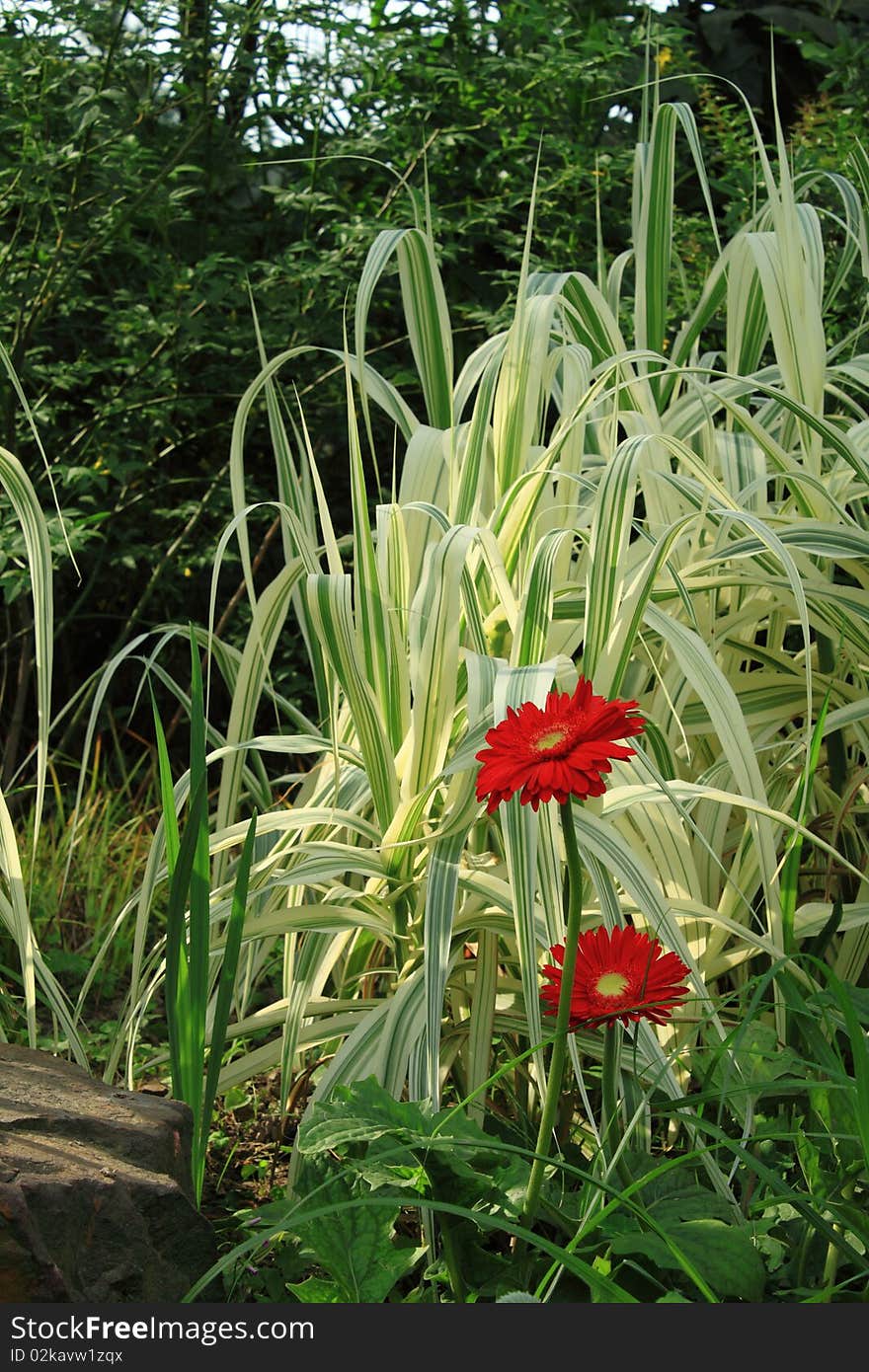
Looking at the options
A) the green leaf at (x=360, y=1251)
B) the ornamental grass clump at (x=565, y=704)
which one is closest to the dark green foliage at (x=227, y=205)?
the ornamental grass clump at (x=565, y=704)

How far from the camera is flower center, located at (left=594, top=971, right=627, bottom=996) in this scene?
93cm

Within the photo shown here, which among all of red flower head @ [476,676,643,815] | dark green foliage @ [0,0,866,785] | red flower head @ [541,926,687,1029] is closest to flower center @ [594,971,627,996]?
red flower head @ [541,926,687,1029]

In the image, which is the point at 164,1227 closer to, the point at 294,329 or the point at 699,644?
the point at 699,644

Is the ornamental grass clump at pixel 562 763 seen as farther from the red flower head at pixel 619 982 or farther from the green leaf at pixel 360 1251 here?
the green leaf at pixel 360 1251

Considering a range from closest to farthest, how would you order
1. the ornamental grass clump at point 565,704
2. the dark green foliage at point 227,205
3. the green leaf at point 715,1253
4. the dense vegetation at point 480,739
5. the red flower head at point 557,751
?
1. the red flower head at point 557,751
2. the green leaf at point 715,1253
3. the dense vegetation at point 480,739
4. the ornamental grass clump at point 565,704
5. the dark green foliage at point 227,205

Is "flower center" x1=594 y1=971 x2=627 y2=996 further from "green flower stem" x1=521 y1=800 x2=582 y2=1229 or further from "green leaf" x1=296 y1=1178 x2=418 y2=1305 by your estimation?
"green leaf" x1=296 y1=1178 x2=418 y2=1305

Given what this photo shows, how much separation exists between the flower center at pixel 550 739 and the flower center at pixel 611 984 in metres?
0.20

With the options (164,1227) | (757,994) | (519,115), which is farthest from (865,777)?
(519,115)

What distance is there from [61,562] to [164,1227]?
196 cm

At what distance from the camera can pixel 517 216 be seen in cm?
288

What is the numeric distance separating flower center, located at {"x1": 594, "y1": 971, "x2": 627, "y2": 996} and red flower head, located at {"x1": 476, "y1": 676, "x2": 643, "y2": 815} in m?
0.15

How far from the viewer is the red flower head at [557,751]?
2.68ft

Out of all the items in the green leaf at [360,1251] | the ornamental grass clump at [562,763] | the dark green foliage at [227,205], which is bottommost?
the green leaf at [360,1251]

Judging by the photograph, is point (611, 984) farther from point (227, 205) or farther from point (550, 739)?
point (227, 205)
